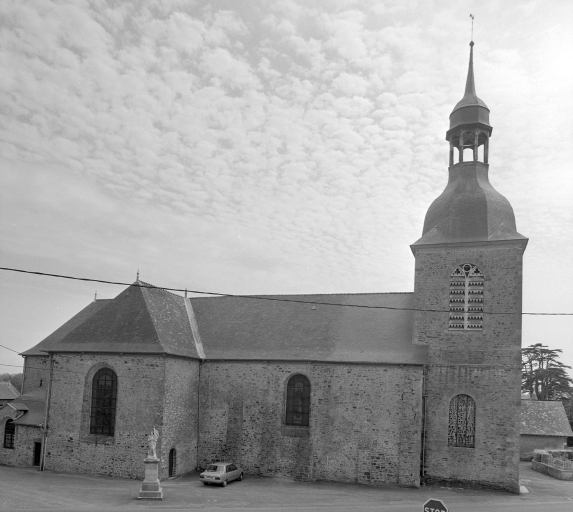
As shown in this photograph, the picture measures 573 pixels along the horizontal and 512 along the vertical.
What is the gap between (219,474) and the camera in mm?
21656

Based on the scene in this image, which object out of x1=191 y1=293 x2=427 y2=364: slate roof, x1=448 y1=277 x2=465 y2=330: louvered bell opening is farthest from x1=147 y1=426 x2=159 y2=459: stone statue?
x1=448 y1=277 x2=465 y2=330: louvered bell opening

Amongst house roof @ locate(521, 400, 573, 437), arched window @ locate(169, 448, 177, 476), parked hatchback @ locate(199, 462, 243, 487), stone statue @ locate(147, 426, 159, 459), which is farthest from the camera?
house roof @ locate(521, 400, 573, 437)

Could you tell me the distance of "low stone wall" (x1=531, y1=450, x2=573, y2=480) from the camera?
1119 inches

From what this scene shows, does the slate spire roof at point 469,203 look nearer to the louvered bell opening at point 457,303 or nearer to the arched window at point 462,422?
the louvered bell opening at point 457,303

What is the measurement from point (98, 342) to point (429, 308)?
14.8 m

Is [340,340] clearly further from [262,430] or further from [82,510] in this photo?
[82,510]

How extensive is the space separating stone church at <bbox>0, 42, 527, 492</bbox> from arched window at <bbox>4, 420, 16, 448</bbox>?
5 centimetres

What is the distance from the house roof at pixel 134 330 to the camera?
23688 mm

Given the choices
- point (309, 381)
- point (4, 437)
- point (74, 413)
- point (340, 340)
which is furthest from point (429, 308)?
point (4, 437)

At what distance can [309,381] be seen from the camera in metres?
24.4

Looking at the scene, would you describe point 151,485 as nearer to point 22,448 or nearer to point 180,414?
point 180,414

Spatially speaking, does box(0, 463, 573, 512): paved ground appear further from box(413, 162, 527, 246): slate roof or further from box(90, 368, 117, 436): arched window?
box(413, 162, 527, 246): slate roof

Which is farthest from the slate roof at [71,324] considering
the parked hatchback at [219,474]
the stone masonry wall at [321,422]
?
the parked hatchback at [219,474]

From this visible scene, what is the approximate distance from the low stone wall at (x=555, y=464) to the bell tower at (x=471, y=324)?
28.1 feet
